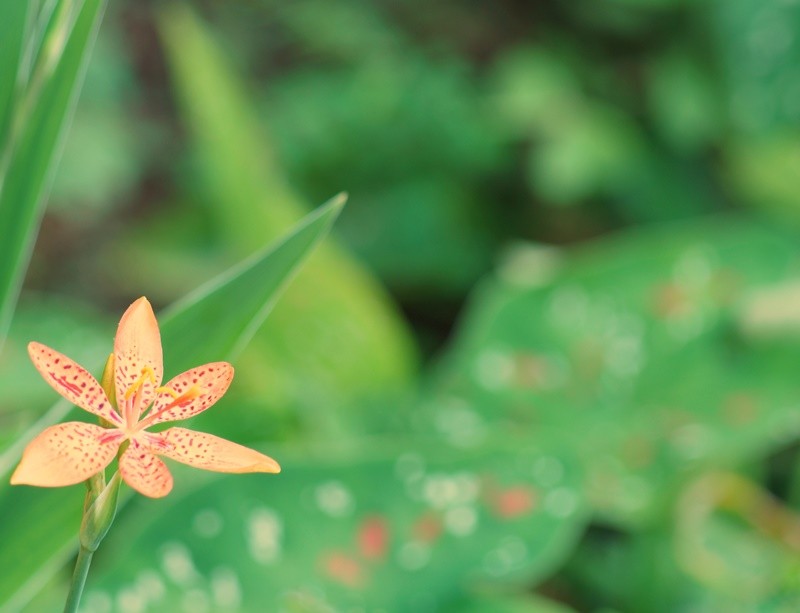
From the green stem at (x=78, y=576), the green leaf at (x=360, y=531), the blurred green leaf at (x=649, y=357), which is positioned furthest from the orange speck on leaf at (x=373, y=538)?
the green stem at (x=78, y=576)

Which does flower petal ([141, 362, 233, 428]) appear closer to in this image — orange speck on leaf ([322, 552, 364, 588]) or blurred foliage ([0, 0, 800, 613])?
blurred foliage ([0, 0, 800, 613])

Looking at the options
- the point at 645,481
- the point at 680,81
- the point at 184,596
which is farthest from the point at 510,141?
the point at 184,596

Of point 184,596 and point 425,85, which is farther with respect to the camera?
point 425,85

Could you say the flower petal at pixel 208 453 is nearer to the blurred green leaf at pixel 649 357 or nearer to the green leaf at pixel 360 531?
the green leaf at pixel 360 531

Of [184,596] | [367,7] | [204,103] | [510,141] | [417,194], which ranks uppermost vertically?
[367,7]

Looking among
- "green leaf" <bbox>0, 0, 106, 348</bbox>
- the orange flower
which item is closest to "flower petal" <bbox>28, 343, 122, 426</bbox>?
the orange flower

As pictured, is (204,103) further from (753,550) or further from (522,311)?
(753,550)

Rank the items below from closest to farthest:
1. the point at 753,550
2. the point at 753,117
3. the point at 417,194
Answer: the point at 753,550 < the point at 753,117 < the point at 417,194

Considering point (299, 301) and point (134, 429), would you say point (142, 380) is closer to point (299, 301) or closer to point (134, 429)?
point (134, 429)

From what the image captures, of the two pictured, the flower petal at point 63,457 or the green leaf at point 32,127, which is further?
the green leaf at point 32,127
